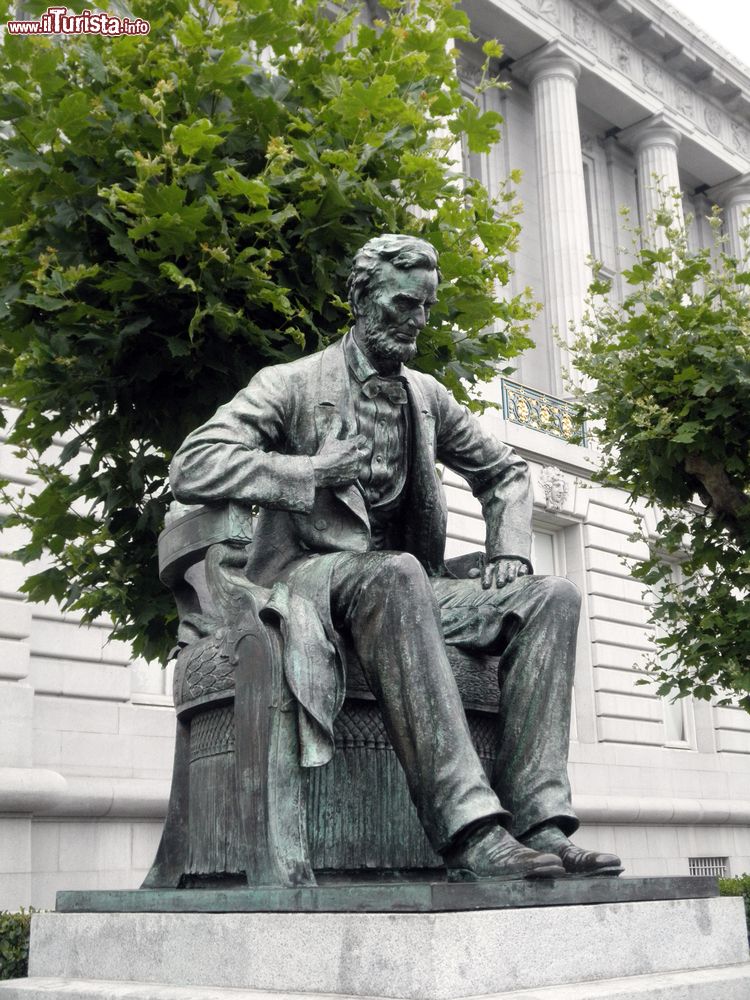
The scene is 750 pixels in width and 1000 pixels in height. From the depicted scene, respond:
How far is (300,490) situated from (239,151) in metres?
3.49

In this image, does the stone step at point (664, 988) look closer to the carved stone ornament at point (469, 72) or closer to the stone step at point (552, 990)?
the stone step at point (552, 990)

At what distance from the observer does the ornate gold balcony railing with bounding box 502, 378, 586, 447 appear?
76.0 ft

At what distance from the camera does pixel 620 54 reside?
29.4 metres

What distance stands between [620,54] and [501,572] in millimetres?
27100

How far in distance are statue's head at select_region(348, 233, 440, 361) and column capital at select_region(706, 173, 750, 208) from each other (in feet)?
99.8

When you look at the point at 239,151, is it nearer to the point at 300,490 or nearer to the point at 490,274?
the point at 490,274

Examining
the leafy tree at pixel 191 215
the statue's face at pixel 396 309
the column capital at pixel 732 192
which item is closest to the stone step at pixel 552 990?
the statue's face at pixel 396 309

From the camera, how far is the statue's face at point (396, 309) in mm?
4859

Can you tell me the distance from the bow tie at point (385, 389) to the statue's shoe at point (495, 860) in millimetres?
1835

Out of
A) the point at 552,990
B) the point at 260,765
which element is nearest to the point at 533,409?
the point at 260,765

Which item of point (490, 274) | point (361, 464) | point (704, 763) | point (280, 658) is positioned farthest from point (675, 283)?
point (704, 763)

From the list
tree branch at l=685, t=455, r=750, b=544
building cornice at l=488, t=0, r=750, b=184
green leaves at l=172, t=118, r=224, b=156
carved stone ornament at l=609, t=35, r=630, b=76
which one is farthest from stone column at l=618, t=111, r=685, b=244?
green leaves at l=172, t=118, r=224, b=156

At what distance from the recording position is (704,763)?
25125 mm

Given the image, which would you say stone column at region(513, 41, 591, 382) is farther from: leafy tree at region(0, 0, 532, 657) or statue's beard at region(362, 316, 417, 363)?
statue's beard at region(362, 316, 417, 363)
